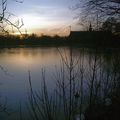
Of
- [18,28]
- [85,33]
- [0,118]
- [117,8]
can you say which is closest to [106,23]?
[117,8]

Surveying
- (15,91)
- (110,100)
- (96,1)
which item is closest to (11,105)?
(15,91)

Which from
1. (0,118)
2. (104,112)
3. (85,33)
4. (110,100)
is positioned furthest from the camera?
(0,118)

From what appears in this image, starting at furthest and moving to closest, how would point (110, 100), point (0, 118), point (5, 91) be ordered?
point (5, 91)
point (0, 118)
point (110, 100)

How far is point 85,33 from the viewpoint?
17.7 ft

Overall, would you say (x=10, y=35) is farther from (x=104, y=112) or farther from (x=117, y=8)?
(x=117, y=8)

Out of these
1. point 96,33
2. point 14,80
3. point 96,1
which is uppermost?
point 96,1

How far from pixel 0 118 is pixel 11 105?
65.8 inches

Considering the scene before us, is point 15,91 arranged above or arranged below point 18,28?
below

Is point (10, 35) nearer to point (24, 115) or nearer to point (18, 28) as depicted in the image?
point (18, 28)

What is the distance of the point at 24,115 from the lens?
9.02 m

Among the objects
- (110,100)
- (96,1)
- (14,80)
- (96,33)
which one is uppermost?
(96,1)

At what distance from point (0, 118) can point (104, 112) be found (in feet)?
12.7

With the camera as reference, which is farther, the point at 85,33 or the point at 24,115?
the point at 24,115

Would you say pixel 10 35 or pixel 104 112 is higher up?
pixel 10 35
